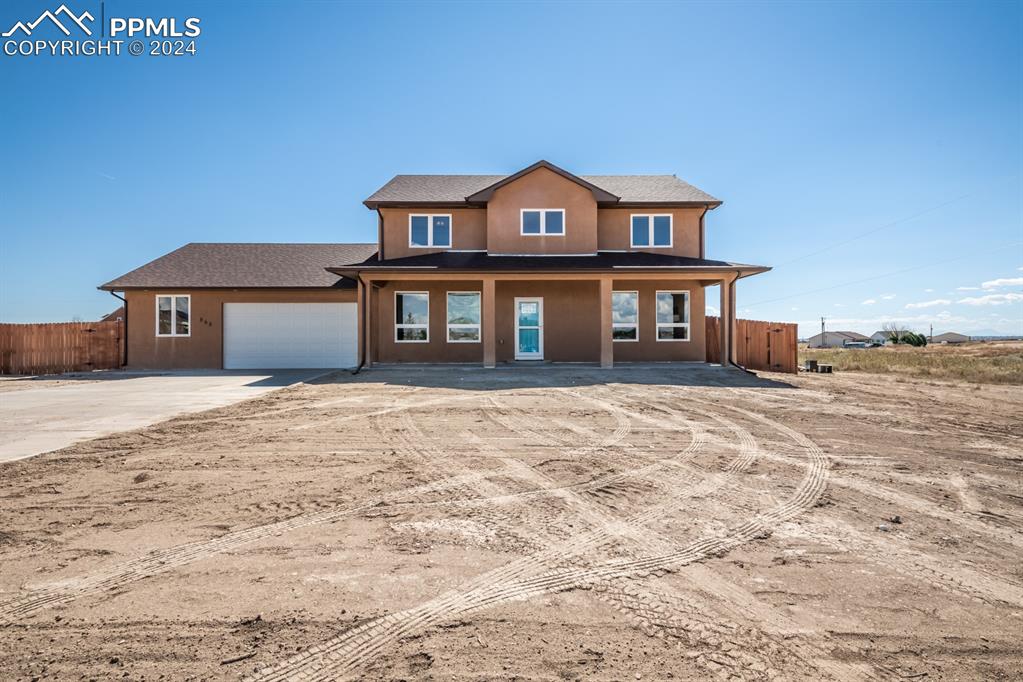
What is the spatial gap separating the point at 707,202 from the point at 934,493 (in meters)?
14.7

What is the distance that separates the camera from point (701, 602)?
9.00 ft

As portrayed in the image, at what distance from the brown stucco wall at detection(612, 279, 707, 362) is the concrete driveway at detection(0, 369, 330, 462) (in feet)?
35.4

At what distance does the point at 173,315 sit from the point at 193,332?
935 mm

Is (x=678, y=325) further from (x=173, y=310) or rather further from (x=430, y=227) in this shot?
(x=173, y=310)

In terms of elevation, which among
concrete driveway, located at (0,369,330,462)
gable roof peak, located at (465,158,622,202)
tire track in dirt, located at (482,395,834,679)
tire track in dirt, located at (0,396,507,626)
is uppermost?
gable roof peak, located at (465,158,622,202)

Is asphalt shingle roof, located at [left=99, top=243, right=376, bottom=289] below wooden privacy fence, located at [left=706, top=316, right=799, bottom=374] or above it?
above

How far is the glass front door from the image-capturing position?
1752cm

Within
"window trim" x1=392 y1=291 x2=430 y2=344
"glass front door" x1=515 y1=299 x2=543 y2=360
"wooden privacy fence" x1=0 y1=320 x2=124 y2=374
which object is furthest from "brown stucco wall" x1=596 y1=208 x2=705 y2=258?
"wooden privacy fence" x1=0 y1=320 x2=124 y2=374

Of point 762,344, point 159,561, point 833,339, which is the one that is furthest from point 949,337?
point 159,561

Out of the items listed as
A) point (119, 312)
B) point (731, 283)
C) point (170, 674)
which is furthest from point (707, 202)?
point (119, 312)

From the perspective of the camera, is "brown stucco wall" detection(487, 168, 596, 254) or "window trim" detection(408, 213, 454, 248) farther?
"window trim" detection(408, 213, 454, 248)

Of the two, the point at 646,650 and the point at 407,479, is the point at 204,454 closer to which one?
the point at 407,479

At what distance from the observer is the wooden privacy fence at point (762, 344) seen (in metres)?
17.6

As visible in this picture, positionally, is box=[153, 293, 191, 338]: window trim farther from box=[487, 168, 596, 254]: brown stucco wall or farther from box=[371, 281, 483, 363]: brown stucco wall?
box=[487, 168, 596, 254]: brown stucco wall
